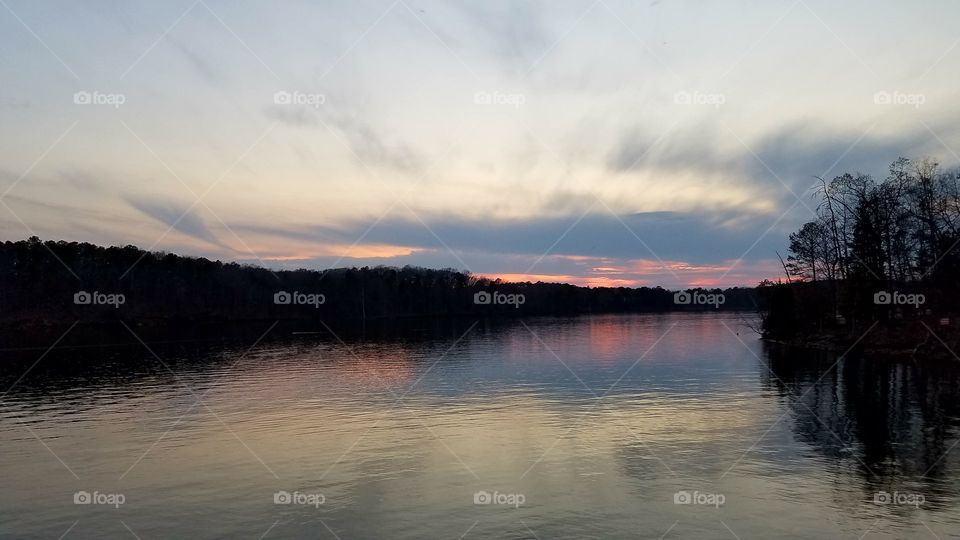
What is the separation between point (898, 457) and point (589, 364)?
3938 cm

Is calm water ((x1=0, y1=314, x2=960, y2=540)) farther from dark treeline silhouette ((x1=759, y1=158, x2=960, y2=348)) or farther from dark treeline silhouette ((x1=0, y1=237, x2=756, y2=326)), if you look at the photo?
dark treeline silhouette ((x1=0, y1=237, x2=756, y2=326))

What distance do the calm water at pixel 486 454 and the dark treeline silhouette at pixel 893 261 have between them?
508 inches

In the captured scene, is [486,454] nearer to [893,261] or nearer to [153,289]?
[893,261]

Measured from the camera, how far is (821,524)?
1970cm

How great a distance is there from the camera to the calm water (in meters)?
20.3

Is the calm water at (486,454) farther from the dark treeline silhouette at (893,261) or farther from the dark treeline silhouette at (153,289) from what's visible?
the dark treeline silhouette at (153,289)

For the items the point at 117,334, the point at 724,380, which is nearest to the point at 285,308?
the point at 117,334

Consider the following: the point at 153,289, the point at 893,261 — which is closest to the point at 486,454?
the point at 893,261

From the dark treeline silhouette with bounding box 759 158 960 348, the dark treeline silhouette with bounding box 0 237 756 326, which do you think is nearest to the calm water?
the dark treeline silhouette with bounding box 759 158 960 348

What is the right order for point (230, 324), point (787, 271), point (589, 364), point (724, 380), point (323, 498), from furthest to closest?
point (230, 324), point (787, 271), point (589, 364), point (724, 380), point (323, 498)

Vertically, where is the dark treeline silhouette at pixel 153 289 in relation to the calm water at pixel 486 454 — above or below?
above

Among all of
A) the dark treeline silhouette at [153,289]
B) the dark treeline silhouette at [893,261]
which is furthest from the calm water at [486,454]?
A: the dark treeline silhouette at [153,289]

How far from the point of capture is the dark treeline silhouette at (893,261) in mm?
66500

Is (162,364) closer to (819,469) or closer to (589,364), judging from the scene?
(589,364)
